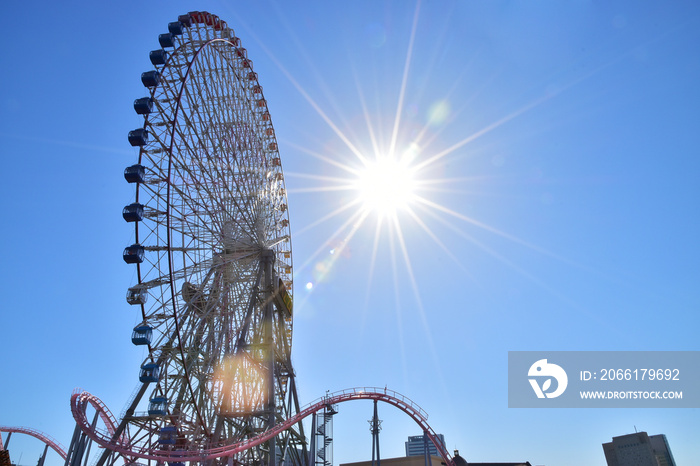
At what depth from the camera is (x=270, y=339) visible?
3359 centimetres

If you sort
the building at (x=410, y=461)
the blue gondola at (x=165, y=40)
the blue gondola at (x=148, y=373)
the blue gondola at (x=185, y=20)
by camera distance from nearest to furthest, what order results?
the blue gondola at (x=148, y=373), the blue gondola at (x=165, y=40), the blue gondola at (x=185, y=20), the building at (x=410, y=461)

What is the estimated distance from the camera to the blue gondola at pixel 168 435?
25797mm

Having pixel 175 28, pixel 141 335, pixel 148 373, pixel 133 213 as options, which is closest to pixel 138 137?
pixel 133 213

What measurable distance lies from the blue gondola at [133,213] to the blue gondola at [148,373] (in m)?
8.14

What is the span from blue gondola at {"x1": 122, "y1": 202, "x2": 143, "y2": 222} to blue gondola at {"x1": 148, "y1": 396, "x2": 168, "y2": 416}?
991 cm

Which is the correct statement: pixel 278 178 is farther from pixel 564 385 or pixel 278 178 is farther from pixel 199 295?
pixel 564 385

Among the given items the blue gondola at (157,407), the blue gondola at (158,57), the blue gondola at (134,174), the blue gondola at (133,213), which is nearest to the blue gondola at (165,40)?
the blue gondola at (158,57)

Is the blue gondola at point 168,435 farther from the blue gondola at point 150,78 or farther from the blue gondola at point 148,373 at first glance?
the blue gondola at point 150,78

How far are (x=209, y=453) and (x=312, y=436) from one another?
5865 millimetres

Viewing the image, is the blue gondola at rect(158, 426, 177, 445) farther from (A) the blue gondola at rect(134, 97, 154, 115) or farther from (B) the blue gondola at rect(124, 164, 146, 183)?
(A) the blue gondola at rect(134, 97, 154, 115)

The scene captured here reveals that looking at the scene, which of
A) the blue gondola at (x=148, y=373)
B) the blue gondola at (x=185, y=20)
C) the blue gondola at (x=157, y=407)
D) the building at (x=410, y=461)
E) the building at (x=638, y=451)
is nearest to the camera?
the blue gondola at (x=157, y=407)

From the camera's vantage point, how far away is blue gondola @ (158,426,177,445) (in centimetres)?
2580

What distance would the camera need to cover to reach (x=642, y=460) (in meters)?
114

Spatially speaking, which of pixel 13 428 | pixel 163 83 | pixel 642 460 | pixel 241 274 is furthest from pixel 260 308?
pixel 642 460
